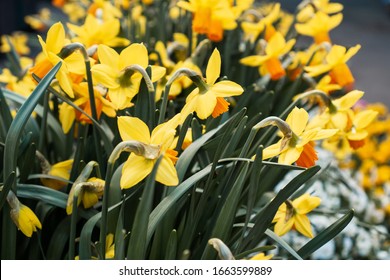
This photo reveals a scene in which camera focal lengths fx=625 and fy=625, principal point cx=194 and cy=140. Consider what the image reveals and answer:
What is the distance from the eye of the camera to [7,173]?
31.9 inches

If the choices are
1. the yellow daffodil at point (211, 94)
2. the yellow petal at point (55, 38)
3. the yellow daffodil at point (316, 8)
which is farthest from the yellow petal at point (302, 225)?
the yellow daffodil at point (316, 8)

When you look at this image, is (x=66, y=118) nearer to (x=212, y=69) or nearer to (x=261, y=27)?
(x=212, y=69)

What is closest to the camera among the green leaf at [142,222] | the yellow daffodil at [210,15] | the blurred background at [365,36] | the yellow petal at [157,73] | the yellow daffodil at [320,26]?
the green leaf at [142,222]

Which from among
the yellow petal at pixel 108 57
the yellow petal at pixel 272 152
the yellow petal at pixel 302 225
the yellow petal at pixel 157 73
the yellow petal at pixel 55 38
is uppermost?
the yellow petal at pixel 55 38

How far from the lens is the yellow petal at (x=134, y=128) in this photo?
75 cm

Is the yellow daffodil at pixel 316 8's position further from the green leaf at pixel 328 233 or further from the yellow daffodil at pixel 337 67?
the green leaf at pixel 328 233

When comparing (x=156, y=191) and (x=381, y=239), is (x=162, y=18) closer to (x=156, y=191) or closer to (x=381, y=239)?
(x=156, y=191)

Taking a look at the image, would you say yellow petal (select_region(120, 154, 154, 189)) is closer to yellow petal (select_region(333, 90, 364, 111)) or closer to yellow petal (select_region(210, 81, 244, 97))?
yellow petal (select_region(210, 81, 244, 97))

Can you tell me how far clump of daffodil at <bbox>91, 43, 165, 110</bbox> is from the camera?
85cm

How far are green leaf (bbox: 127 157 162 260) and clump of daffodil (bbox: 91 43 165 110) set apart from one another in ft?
0.62

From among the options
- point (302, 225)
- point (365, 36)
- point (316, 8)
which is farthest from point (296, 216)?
point (365, 36)

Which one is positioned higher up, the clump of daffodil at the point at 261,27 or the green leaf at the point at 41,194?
the green leaf at the point at 41,194

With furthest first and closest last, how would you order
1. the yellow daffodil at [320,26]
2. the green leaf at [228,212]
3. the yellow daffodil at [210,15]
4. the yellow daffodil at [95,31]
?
the yellow daffodil at [320,26], the yellow daffodil at [210,15], the yellow daffodil at [95,31], the green leaf at [228,212]
